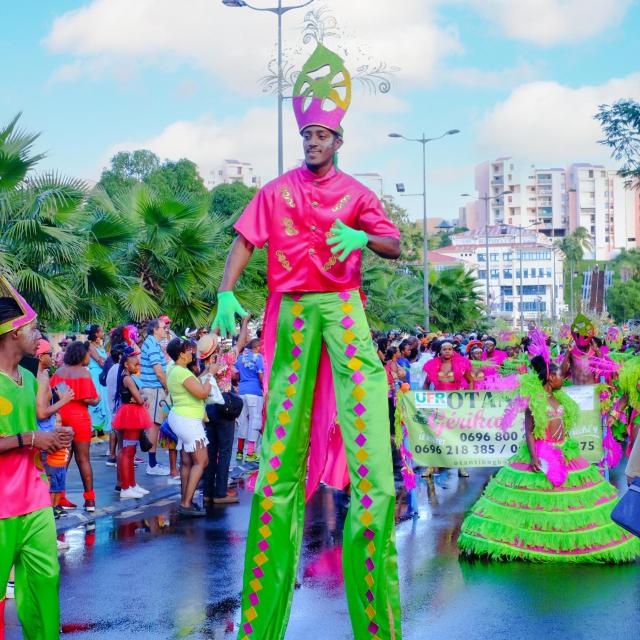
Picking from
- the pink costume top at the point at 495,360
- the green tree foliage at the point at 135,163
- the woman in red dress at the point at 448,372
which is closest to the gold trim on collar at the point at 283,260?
the woman in red dress at the point at 448,372

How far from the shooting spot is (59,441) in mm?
4863

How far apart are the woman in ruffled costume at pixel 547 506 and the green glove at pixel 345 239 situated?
3797 mm

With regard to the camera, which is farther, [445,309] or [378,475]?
[445,309]

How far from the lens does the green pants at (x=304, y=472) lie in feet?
15.9

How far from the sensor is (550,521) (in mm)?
8109

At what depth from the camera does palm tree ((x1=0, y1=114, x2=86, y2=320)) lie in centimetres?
1446

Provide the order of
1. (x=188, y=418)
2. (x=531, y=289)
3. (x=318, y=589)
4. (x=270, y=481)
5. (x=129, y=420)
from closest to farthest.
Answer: (x=270, y=481) → (x=318, y=589) → (x=188, y=418) → (x=129, y=420) → (x=531, y=289)

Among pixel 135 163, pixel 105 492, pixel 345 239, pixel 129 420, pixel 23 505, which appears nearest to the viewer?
pixel 23 505

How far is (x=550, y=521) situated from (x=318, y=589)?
1.96 m

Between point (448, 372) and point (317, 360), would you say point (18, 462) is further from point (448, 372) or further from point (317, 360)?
point (448, 372)

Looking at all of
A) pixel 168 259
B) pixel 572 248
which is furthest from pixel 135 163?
pixel 572 248

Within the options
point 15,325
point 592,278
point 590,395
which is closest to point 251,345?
point 590,395

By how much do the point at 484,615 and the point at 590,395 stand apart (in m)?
5.41

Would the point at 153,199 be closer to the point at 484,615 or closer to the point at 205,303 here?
the point at 205,303
